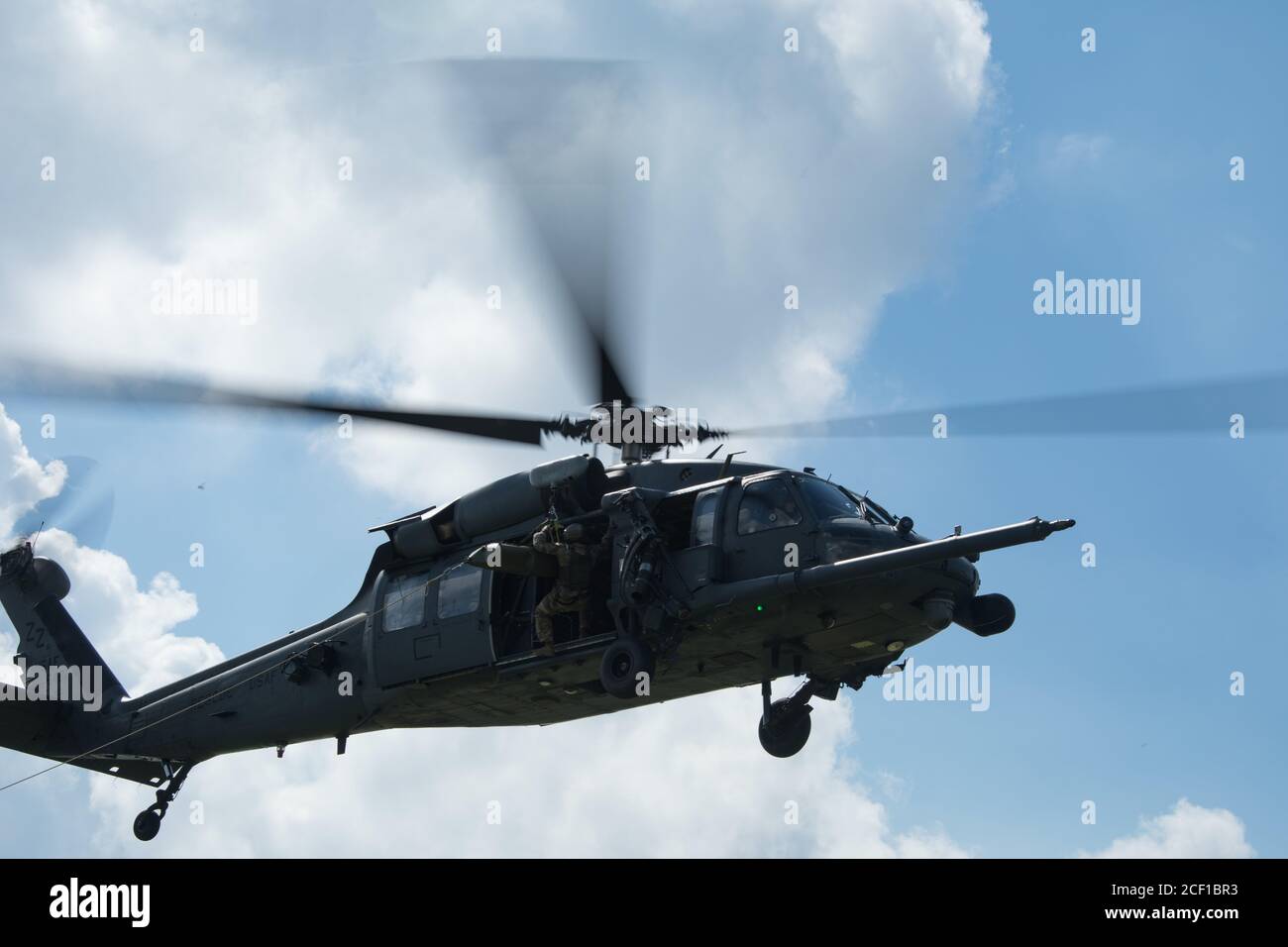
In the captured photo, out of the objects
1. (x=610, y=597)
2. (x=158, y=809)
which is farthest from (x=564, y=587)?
(x=158, y=809)

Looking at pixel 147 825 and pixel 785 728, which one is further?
pixel 147 825

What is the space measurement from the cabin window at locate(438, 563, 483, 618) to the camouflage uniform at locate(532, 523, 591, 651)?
3.55 ft

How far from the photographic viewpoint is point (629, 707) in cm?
1708

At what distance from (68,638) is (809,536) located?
13235 mm

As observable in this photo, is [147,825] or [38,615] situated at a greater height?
[38,615]

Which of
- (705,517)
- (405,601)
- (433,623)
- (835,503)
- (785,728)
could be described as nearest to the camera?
(835,503)

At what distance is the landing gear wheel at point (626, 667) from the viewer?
14.9 meters

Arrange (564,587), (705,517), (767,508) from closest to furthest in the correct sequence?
(767,508) < (705,517) < (564,587)

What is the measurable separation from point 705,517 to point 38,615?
12.4 meters

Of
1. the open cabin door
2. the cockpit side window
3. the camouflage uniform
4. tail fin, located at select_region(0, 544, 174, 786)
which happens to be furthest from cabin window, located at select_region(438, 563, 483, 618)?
tail fin, located at select_region(0, 544, 174, 786)

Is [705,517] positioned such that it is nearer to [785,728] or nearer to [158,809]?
[785,728]

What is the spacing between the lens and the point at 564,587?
15.7 metres

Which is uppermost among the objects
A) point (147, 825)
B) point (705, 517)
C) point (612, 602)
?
point (705, 517)
